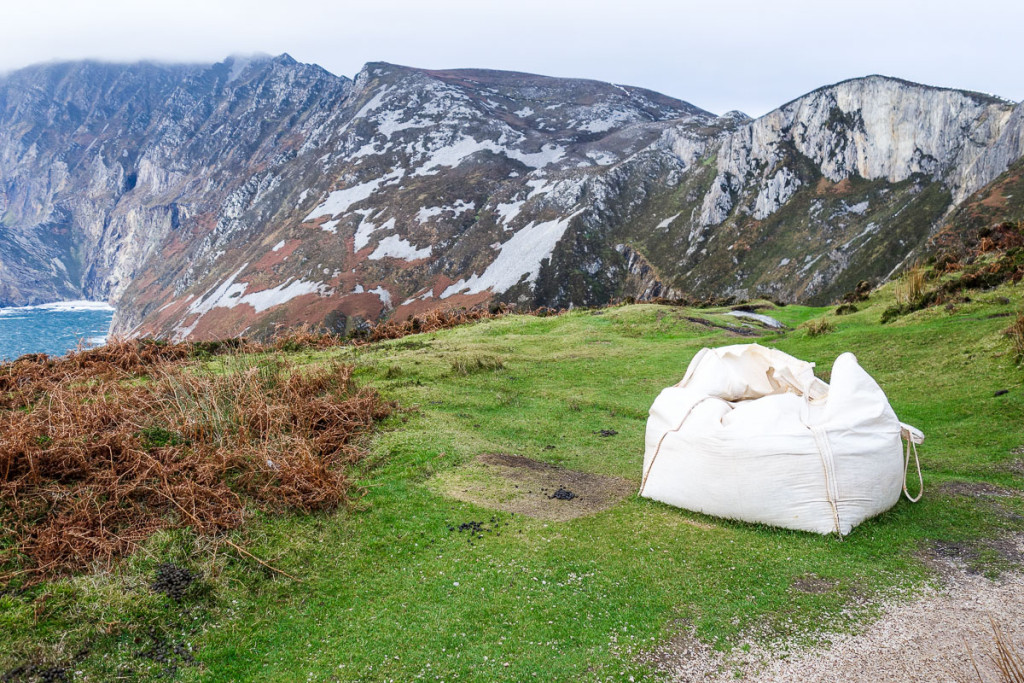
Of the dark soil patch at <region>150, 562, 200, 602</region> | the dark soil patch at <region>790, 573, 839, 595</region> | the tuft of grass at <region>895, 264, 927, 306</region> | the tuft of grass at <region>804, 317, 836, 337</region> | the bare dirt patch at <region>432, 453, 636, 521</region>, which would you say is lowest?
the bare dirt patch at <region>432, 453, 636, 521</region>

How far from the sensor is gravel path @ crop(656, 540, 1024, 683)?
19.9ft

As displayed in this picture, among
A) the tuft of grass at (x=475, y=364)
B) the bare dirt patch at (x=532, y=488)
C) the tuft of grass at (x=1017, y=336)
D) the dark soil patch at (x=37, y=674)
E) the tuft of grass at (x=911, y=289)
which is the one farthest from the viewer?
the tuft of grass at (x=911, y=289)

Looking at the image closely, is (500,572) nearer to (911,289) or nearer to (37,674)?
(37,674)

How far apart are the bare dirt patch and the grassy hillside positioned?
5 cm

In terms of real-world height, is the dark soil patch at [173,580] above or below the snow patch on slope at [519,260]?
below

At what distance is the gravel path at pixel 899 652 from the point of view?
608 centimetres

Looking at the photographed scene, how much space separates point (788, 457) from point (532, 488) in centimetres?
453

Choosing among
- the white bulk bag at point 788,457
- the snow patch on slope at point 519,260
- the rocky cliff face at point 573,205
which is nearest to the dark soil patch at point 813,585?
the white bulk bag at point 788,457

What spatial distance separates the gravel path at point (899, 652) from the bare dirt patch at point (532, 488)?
3.77 metres

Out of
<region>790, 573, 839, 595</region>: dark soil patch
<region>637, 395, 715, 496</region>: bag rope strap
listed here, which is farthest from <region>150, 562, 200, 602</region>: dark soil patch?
<region>790, 573, 839, 595</region>: dark soil patch

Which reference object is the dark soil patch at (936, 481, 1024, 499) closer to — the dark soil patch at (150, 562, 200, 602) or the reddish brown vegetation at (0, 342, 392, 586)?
the reddish brown vegetation at (0, 342, 392, 586)

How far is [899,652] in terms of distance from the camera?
21.0 feet

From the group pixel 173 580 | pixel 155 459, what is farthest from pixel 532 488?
pixel 155 459

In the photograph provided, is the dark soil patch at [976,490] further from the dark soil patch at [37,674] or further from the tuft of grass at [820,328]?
the tuft of grass at [820,328]
